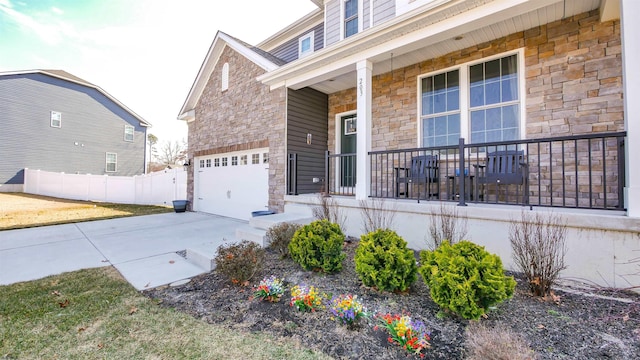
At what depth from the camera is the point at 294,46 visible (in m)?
9.38

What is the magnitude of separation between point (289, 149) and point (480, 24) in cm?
475

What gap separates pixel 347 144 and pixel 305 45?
12.4ft

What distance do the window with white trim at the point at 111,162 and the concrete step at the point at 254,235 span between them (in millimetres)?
18704

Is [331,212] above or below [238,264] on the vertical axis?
above

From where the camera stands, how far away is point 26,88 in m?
15.5

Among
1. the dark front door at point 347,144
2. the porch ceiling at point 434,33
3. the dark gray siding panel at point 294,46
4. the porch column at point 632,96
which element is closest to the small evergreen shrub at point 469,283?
the porch column at point 632,96

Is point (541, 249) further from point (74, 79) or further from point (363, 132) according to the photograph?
point (74, 79)

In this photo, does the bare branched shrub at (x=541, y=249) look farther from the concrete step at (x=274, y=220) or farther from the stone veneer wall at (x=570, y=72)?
the concrete step at (x=274, y=220)

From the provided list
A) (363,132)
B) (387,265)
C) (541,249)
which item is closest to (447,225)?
(541,249)

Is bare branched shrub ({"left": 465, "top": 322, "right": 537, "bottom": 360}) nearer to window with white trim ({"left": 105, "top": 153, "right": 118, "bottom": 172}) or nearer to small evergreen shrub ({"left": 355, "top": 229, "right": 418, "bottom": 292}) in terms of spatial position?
small evergreen shrub ({"left": 355, "top": 229, "right": 418, "bottom": 292})

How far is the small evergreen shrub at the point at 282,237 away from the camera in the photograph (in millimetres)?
4258

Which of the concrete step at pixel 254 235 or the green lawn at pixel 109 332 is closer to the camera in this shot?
the green lawn at pixel 109 332

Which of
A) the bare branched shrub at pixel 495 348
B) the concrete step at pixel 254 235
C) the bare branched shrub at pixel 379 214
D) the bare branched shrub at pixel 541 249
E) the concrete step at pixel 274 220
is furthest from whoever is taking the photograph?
the concrete step at pixel 274 220

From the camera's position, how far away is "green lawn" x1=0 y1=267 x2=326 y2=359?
6.91ft
